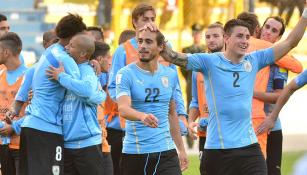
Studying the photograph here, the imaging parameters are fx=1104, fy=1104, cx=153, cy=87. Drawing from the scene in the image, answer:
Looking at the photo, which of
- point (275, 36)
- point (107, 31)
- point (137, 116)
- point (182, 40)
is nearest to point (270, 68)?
point (275, 36)

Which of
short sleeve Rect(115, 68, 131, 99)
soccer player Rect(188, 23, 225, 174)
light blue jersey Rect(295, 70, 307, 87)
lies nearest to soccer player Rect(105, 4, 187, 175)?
soccer player Rect(188, 23, 225, 174)

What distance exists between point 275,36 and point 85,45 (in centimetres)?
337

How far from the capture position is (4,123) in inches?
426

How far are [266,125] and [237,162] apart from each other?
2.90 ft

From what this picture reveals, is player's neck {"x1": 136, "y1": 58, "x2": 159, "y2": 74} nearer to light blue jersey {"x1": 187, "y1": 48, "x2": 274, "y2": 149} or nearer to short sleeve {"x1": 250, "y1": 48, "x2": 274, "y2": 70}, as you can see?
light blue jersey {"x1": 187, "y1": 48, "x2": 274, "y2": 149}

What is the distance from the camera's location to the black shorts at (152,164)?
9.62m

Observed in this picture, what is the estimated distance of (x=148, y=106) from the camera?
9578 mm

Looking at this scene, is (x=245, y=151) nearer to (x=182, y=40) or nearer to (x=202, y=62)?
(x=202, y=62)

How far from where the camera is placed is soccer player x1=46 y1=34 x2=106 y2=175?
978 centimetres

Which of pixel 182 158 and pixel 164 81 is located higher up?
pixel 164 81

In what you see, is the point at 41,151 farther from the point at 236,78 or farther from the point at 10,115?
the point at 236,78

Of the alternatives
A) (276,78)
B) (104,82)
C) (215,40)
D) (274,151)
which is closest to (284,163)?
(274,151)

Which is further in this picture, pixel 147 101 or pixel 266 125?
pixel 266 125

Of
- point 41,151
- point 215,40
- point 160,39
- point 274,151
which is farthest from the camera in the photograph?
point 274,151
